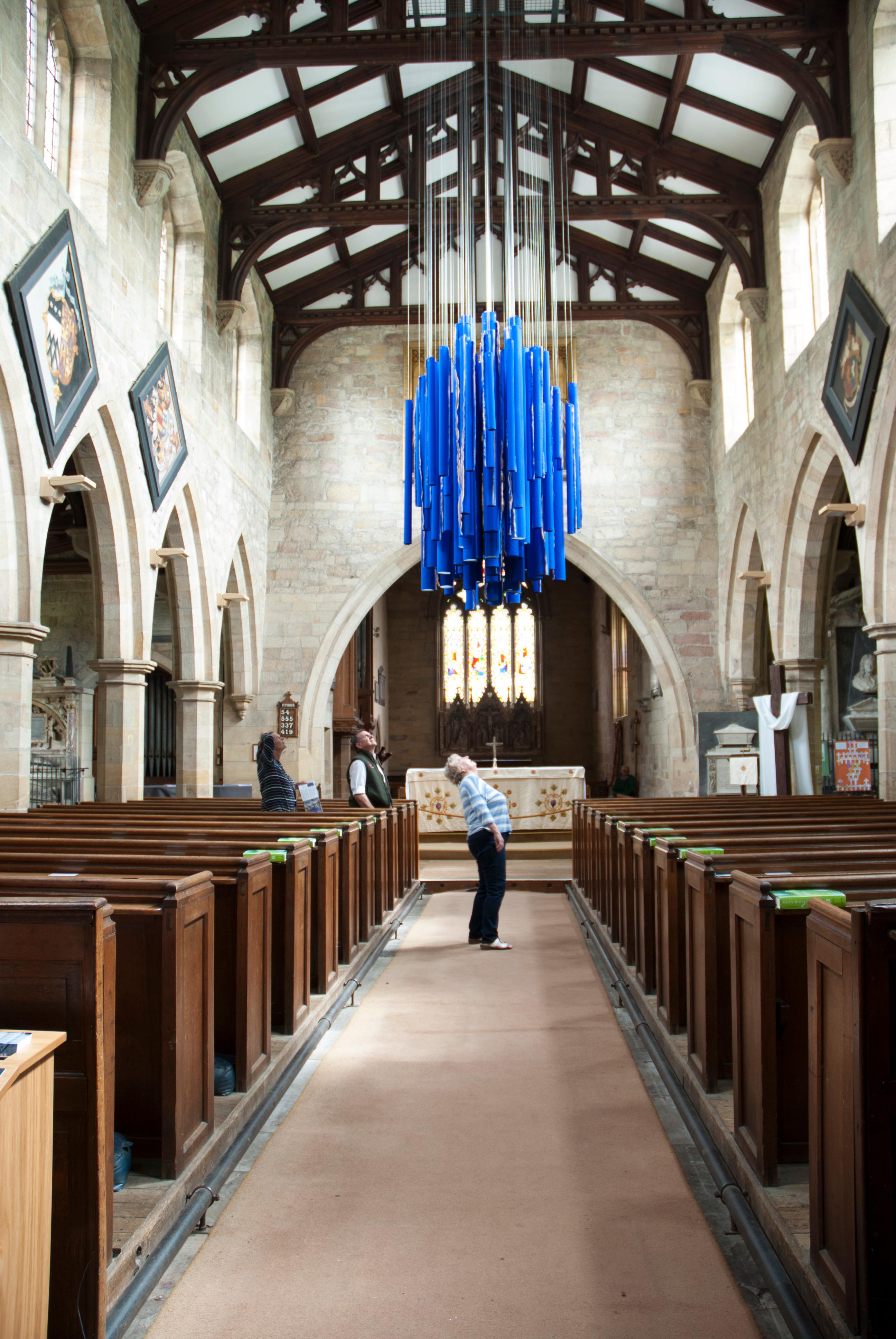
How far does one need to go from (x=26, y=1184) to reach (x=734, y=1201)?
1.65m

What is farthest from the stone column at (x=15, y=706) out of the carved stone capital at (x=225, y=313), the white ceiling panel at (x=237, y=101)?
the white ceiling panel at (x=237, y=101)

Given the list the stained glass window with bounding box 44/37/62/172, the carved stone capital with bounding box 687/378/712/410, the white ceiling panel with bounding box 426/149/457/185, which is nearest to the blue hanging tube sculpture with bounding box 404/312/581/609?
the stained glass window with bounding box 44/37/62/172

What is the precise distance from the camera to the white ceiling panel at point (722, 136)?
979 cm

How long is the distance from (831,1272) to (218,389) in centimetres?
999

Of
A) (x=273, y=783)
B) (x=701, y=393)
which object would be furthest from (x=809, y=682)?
(x=273, y=783)

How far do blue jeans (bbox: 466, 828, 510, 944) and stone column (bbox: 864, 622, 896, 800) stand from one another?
298cm

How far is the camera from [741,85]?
9094mm

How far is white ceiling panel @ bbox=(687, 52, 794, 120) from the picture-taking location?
349 inches

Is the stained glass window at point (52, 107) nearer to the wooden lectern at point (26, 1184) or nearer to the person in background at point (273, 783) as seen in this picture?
the person in background at point (273, 783)

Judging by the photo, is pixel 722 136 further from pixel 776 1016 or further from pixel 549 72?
pixel 776 1016

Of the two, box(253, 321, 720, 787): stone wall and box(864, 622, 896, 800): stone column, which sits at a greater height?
box(253, 321, 720, 787): stone wall

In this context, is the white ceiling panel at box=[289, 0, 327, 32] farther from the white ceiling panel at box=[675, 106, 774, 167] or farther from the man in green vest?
the man in green vest

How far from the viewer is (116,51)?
25.3ft

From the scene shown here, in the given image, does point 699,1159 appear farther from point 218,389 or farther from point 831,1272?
point 218,389
